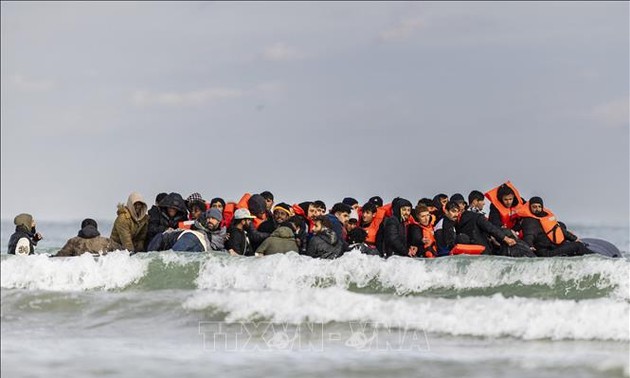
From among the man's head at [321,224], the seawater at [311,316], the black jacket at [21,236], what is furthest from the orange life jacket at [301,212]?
the black jacket at [21,236]

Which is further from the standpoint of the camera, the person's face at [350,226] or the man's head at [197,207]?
the person's face at [350,226]

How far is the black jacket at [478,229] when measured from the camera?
17203 mm

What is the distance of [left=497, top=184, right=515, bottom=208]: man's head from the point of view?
17.8 meters

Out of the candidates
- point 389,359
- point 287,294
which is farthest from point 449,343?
point 287,294

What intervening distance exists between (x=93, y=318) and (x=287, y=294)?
2.39 meters

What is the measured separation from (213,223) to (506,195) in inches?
177

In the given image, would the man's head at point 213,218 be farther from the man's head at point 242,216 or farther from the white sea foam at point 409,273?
the white sea foam at point 409,273

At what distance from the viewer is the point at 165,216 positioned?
56.6 ft

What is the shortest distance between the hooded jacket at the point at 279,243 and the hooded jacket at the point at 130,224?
1761 millimetres

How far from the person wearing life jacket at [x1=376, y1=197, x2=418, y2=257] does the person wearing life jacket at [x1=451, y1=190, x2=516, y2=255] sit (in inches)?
30.9

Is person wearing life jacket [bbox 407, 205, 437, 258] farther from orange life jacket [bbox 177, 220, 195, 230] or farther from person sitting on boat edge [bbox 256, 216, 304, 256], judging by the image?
orange life jacket [bbox 177, 220, 195, 230]

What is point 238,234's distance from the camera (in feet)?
55.1

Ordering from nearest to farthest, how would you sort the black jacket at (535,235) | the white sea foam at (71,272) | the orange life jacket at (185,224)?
the white sea foam at (71,272) < the orange life jacket at (185,224) < the black jacket at (535,235)

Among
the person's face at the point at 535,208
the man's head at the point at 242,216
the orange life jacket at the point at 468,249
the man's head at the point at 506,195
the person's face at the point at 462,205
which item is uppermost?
the man's head at the point at 506,195
